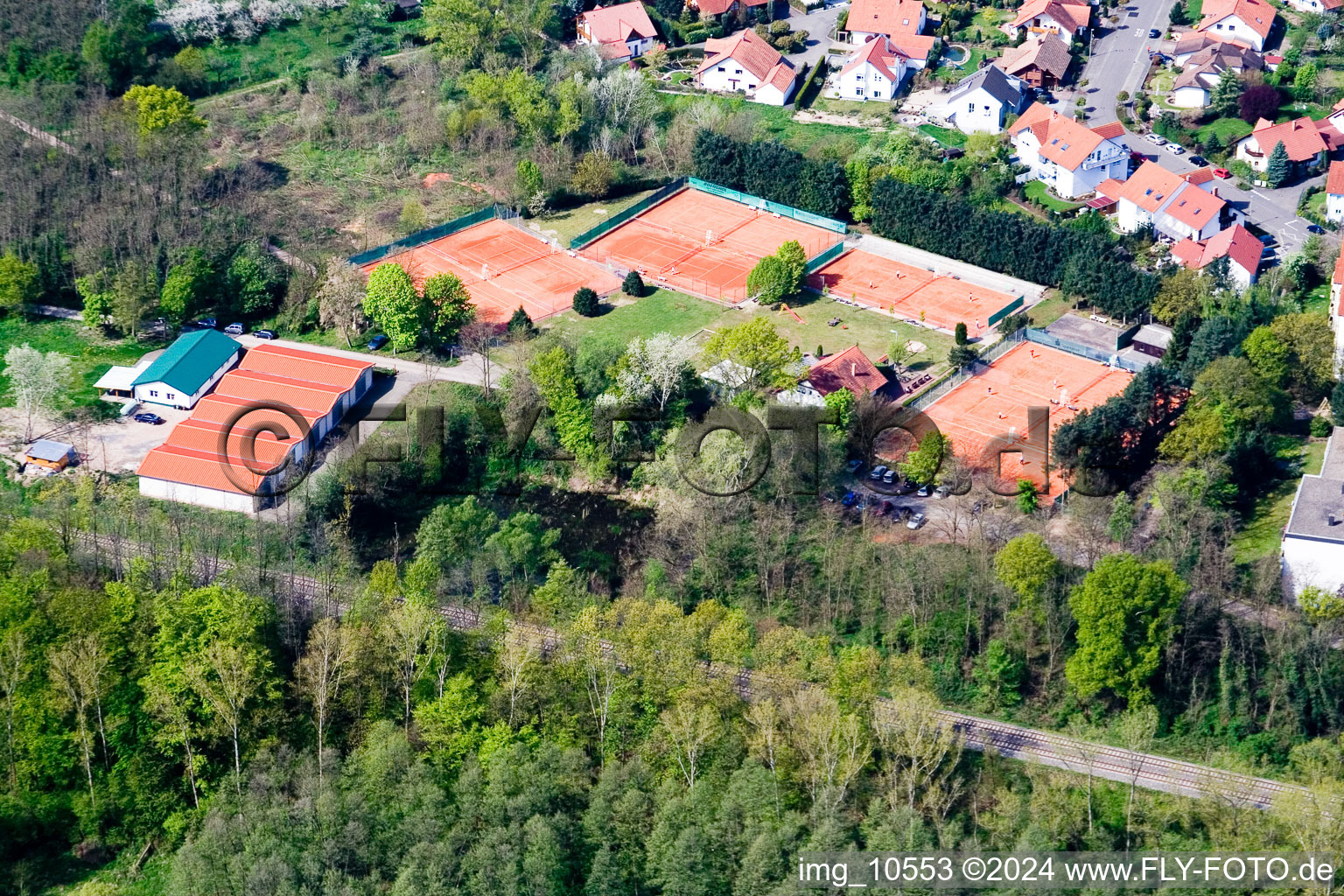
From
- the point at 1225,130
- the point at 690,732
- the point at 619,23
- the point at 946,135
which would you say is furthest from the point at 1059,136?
the point at 690,732

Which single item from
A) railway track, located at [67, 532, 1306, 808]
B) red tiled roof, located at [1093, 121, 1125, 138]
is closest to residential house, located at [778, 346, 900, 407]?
railway track, located at [67, 532, 1306, 808]

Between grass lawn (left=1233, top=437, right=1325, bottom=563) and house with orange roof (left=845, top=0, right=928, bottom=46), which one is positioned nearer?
grass lawn (left=1233, top=437, right=1325, bottom=563)

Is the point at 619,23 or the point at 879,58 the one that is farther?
the point at 619,23

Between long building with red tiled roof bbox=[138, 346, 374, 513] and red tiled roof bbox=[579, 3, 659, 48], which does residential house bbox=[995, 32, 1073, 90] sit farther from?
long building with red tiled roof bbox=[138, 346, 374, 513]

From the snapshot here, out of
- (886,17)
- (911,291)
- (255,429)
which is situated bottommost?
(255,429)

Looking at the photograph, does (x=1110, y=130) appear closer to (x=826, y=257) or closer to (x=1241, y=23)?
(x=826, y=257)

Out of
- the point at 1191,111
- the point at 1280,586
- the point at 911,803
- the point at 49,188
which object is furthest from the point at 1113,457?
the point at 49,188

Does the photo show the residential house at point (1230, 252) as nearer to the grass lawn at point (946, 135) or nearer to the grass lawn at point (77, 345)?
the grass lawn at point (946, 135)
